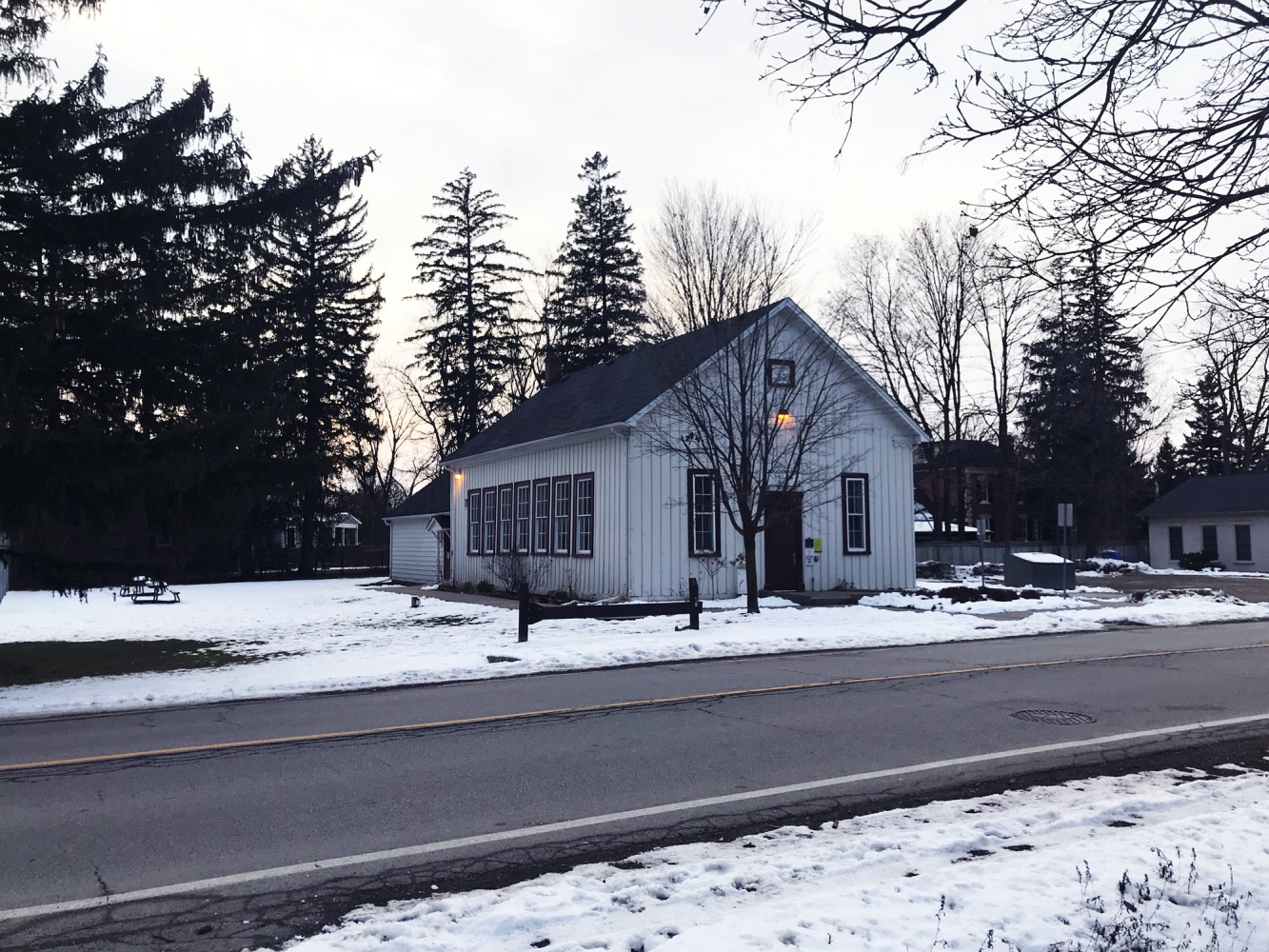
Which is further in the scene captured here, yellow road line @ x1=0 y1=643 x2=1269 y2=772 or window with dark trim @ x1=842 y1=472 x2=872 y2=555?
window with dark trim @ x1=842 y1=472 x2=872 y2=555

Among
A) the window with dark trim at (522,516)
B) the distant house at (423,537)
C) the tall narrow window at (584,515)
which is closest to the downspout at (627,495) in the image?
the tall narrow window at (584,515)

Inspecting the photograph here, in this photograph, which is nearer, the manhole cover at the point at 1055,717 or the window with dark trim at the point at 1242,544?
the manhole cover at the point at 1055,717

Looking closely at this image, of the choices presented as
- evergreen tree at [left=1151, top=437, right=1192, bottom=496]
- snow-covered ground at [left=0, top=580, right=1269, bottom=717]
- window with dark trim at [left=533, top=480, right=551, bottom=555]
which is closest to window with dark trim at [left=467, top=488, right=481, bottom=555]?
snow-covered ground at [left=0, top=580, right=1269, bottom=717]

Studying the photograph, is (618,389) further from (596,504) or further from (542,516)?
(596,504)

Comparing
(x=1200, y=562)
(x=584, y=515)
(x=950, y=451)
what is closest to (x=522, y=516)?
(x=584, y=515)

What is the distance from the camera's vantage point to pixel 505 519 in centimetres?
3094

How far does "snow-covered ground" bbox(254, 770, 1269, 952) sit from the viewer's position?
4.28 m

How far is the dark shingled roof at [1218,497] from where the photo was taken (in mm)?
42625

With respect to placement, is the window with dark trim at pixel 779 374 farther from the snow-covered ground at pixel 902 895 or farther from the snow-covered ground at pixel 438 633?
the snow-covered ground at pixel 902 895

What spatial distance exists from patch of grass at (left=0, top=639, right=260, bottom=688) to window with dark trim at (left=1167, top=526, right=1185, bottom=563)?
139ft

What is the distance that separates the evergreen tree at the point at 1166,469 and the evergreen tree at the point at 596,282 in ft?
112

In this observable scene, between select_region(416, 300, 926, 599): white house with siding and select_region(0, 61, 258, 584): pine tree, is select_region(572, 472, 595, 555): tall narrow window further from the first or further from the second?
select_region(0, 61, 258, 584): pine tree

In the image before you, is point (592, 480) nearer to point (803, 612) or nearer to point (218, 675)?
point (803, 612)

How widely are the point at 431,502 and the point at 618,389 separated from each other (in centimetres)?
1395
